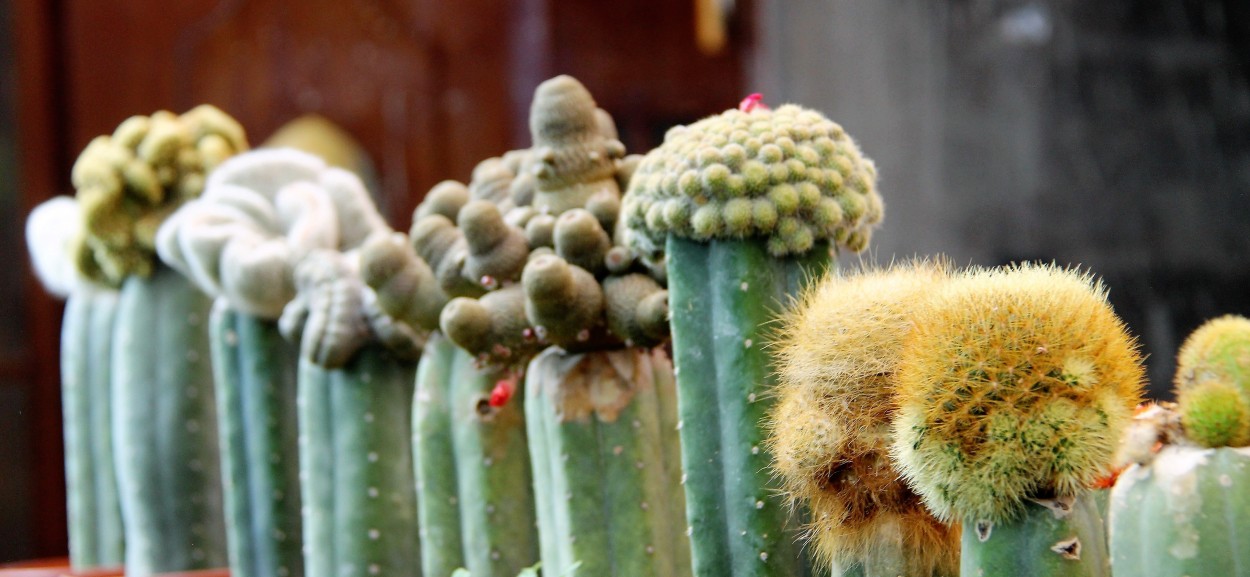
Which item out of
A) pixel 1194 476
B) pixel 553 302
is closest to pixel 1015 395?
pixel 1194 476

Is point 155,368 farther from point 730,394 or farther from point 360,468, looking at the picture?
point 730,394

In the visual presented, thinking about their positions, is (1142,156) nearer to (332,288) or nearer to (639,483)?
(639,483)

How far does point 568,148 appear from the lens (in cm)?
151

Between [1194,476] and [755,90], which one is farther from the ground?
[755,90]

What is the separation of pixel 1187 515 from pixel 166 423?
5.44 feet

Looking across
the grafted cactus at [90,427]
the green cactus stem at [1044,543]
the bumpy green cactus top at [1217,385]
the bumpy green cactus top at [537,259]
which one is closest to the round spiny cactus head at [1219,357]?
the bumpy green cactus top at [1217,385]

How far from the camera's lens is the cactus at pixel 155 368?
213cm

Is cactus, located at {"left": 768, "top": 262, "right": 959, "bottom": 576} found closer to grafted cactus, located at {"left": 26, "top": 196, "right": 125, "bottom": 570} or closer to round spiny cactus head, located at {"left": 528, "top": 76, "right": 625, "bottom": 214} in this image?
round spiny cactus head, located at {"left": 528, "top": 76, "right": 625, "bottom": 214}

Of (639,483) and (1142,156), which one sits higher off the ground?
(1142,156)

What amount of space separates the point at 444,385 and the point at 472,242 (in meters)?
0.21

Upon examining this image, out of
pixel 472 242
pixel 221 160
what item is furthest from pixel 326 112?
pixel 472 242

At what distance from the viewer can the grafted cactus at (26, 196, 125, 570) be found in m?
2.30

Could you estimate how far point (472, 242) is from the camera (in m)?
1.47

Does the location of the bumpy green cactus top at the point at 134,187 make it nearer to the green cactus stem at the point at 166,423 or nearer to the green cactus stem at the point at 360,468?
the green cactus stem at the point at 166,423
